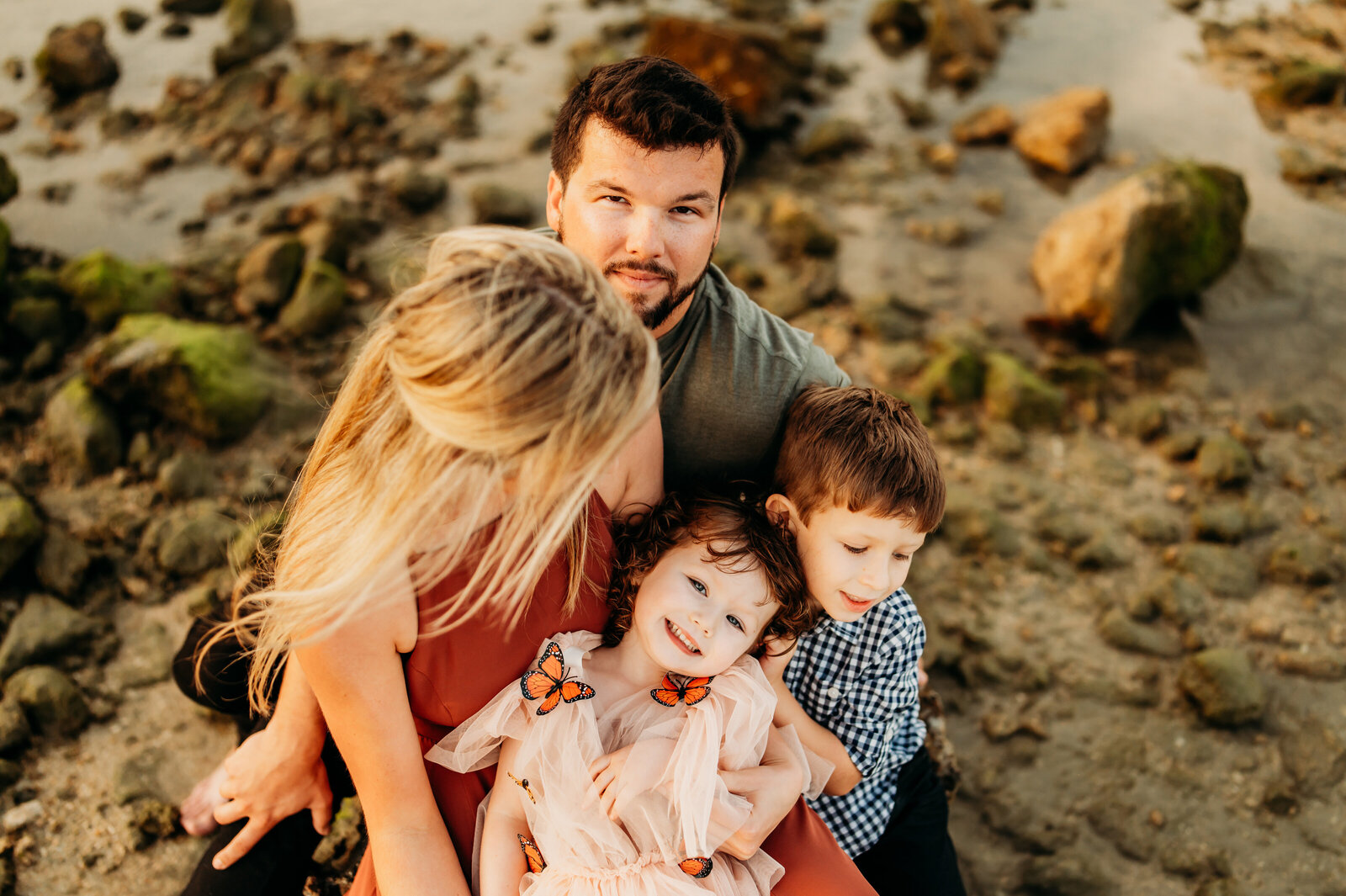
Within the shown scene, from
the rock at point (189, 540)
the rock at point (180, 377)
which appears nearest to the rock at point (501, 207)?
the rock at point (180, 377)

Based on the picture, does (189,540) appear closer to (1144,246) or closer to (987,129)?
(1144,246)

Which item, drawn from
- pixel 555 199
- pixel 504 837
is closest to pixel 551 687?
pixel 504 837

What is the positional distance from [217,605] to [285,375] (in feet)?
5.45

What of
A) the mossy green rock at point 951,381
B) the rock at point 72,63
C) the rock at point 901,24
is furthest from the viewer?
the rock at point 901,24

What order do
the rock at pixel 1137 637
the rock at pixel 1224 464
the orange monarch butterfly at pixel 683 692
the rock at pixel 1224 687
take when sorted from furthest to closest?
the rock at pixel 1224 464, the rock at pixel 1137 637, the rock at pixel 1224 687, the orange monarch butterfly at pixel 683 692

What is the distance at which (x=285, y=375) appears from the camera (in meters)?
4.91

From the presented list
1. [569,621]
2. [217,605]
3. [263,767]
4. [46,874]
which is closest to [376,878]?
[263,767]

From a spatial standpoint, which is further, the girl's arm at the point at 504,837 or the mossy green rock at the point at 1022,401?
the mossy green rock at the point at 1022,401

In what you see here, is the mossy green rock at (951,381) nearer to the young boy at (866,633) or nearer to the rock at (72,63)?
the young boy at (866,633)

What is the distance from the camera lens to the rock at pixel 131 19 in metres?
8.05

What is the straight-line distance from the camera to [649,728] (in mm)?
2232

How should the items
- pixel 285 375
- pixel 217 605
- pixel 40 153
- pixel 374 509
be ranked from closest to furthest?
pixel 374 509, pixel 217 605, pixel 285 375, pixel 40 153

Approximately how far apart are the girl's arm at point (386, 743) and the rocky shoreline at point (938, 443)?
2.48 feet

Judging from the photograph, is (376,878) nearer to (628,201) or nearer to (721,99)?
(628,201)
